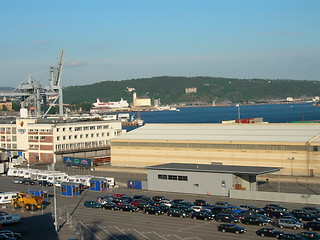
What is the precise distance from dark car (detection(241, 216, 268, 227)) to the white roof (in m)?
17.5

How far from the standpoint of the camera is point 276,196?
3684cm

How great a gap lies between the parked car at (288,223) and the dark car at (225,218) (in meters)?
2.59

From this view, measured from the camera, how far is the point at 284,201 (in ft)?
120

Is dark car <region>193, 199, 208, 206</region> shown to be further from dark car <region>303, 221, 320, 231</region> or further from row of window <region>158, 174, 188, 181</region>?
dark car <region>303, 221, 320, 231</region>

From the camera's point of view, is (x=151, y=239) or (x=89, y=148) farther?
(x=89, y=148)

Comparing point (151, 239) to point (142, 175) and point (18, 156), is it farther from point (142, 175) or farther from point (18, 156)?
point (18, 156)

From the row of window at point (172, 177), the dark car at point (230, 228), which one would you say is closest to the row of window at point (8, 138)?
the row of window at point (172, 177)

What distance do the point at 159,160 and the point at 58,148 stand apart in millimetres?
17754

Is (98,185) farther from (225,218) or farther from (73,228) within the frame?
(225,218)

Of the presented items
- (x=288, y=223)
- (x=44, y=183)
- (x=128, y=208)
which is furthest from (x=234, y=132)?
(x=288, y=223)

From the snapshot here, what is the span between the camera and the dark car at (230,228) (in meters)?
28.2

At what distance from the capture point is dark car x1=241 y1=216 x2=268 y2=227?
2958 centimetres

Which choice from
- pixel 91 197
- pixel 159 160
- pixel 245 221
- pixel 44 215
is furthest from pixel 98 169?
pixel 245 221

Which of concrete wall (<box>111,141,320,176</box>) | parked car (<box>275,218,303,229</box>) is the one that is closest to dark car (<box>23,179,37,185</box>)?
concrete wall (<box>111,141,320,176</box>)
